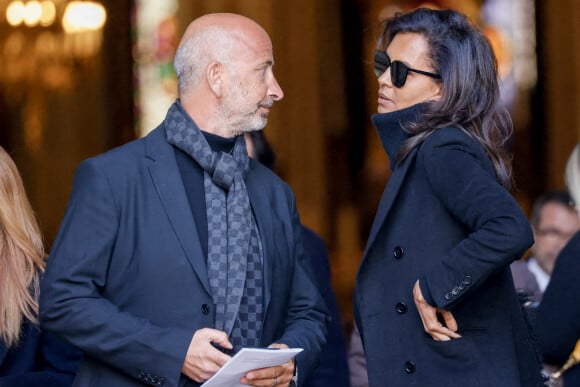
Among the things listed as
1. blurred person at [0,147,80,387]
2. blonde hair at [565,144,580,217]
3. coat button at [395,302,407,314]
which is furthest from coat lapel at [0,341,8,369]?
blonde hair at [565,144,580,217]

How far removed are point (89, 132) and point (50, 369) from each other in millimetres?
6057

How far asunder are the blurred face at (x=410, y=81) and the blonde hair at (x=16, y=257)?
4.02 ft

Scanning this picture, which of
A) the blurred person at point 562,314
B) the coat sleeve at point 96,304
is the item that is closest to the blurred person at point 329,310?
the blurred person at point 562,314

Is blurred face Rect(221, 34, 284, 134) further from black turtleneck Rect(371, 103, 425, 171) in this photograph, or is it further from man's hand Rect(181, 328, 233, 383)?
man's hand Rect(181, 328, 233, 383)

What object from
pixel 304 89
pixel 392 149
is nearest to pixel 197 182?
pixel 392 149

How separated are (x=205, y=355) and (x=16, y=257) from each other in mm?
871

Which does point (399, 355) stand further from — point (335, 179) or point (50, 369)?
point (335, 179)

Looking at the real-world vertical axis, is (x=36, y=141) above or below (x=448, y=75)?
below

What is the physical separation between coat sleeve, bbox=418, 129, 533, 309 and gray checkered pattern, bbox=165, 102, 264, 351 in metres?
0.55

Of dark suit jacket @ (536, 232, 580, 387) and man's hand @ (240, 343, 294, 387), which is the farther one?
dark suit jacket @ (536, 232, 580, 387)

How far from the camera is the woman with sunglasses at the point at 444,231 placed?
134 inches

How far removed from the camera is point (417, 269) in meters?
3.57

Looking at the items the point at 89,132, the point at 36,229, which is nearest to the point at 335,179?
the point at 89,132

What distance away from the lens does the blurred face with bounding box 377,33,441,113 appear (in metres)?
3.80
